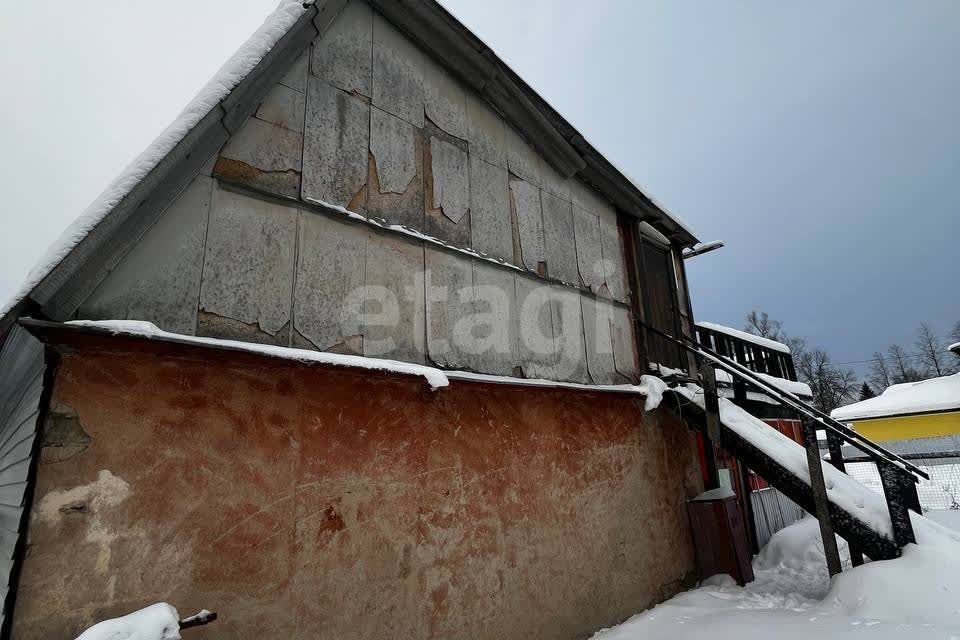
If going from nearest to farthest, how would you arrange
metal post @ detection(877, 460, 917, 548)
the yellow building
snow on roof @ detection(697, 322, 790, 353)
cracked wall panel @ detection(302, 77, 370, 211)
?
cracked wall panel @ detection(302, 77, 370, 211)
metal post @ detection(877, 460, 917, 548)
snow on roof @ detection(697, 322, 790, 353)
the yellow building

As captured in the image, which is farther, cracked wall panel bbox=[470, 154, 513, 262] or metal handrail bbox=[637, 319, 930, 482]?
cracked wall panel bbox=[470, 154, 513, 262]

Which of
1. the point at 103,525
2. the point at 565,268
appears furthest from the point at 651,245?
the point at 103,525

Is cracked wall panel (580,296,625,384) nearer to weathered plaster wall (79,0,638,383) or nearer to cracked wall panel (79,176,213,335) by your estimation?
weathered plaster wall (79,0,638,383)

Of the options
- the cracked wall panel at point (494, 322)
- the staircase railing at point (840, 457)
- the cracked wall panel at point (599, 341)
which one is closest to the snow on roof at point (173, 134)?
the cracked wall panel at point (494, 322)

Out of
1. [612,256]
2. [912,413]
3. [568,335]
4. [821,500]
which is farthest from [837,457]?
[912,413]

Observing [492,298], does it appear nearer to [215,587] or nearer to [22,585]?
[215,587]

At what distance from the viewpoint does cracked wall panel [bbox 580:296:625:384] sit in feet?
19.2

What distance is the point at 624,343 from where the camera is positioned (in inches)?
255

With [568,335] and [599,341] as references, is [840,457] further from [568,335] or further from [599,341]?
[568,335]

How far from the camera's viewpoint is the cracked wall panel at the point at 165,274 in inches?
107

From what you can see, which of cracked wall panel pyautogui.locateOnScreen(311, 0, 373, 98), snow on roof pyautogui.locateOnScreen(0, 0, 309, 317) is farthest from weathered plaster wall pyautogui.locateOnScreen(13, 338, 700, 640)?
cracked wall panel pyautogui.locateOnScreen(311, 0, 373, 98)

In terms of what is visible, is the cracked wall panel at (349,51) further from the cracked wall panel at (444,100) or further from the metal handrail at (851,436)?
the metal handrail at (851,436)

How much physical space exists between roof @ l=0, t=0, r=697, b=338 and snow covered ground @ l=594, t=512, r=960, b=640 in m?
5.05

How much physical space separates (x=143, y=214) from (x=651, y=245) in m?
7.09
